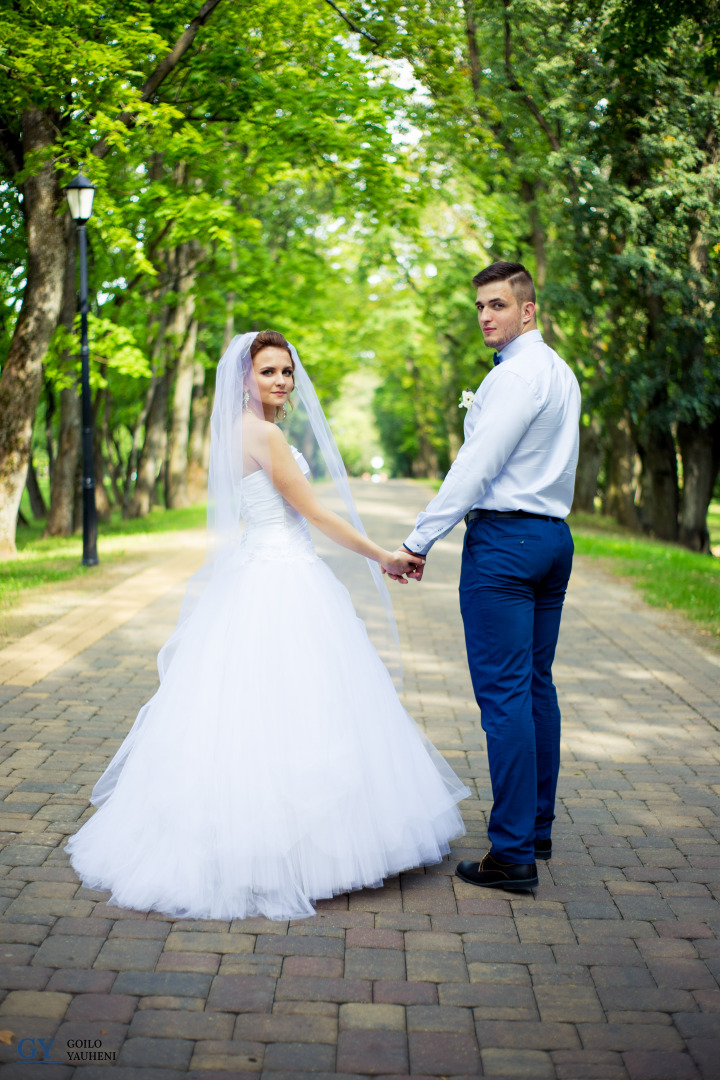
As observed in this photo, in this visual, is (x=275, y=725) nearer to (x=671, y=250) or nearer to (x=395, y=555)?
(x=395, y=555)

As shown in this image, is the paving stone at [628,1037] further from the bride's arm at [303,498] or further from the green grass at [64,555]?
the green grass at [64,555]

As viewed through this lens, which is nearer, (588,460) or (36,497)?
(588,460)

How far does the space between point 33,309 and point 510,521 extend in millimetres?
11101

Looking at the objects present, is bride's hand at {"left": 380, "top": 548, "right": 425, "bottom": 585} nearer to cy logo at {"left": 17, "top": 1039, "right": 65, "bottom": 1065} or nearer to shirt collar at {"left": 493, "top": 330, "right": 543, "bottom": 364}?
shirt collar at {"left": 493, "top": 330, "right": 543, "bottom": 364}

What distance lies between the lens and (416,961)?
339cm

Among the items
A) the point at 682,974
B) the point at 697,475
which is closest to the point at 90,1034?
the point at 682,974

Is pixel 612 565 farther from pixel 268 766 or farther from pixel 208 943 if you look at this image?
pixel 208 943

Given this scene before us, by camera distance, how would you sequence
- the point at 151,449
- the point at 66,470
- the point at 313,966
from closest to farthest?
the point at 313,966, the point at 66,470, the point at 151,449

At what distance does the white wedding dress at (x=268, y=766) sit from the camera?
374 centimetres

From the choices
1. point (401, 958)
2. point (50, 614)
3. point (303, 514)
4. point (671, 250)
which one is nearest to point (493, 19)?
point (671, 250)

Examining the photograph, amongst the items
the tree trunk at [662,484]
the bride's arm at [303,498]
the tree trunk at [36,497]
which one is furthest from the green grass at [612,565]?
the tree trunk at [36,497]

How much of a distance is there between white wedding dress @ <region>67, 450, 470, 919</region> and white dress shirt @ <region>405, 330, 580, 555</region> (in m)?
0.63

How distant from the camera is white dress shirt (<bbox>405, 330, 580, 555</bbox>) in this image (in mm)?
3842

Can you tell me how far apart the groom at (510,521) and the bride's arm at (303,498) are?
0.21 m
